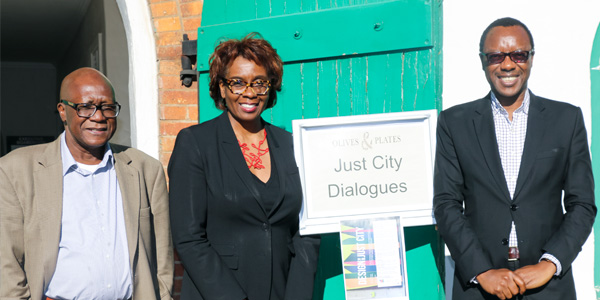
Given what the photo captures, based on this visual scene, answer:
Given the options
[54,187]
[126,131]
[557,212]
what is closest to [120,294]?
[54,187]

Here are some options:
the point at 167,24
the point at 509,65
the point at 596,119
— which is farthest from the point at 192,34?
the point at 596,119

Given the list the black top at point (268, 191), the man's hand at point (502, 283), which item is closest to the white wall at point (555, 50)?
the man's hand at point (502, 283)

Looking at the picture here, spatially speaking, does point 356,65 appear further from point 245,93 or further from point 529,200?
point 529,200

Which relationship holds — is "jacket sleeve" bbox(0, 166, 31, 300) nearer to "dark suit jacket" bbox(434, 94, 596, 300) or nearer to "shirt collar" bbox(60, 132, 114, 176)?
"shirt collar" bbox(60, 132, 114, 176)

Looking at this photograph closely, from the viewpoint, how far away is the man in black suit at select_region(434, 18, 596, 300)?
2.37m

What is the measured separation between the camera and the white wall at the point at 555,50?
304 centimetres

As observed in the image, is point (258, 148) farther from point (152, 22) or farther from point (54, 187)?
point (152, 22)

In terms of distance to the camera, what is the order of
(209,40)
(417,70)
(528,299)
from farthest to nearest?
(209,40) < (417,70) < (528,299)

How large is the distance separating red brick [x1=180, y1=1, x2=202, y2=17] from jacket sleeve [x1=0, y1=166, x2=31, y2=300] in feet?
6.24

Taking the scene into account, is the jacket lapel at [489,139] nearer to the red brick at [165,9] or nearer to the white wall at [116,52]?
the red brick at [165,9]

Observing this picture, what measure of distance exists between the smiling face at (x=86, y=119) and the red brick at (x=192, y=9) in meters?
1.50

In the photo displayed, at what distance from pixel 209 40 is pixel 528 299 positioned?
2.12m

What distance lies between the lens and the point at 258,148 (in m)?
2.70

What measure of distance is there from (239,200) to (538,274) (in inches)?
47.0
